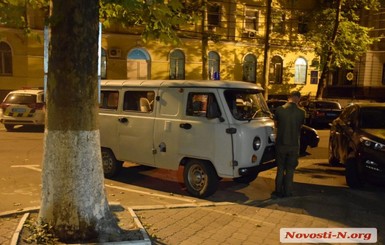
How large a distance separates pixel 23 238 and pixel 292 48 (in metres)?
29.9

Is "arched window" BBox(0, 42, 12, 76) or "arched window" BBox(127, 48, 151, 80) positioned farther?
"arched window" BBox(127, 48, 151, 80)

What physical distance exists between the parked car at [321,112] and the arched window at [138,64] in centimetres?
1174

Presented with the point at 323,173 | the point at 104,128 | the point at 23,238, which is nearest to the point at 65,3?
the point at 23,238

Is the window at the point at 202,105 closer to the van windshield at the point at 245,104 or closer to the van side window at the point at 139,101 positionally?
the van windshield at the point at 245,104

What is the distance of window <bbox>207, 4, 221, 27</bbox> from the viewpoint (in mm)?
28938

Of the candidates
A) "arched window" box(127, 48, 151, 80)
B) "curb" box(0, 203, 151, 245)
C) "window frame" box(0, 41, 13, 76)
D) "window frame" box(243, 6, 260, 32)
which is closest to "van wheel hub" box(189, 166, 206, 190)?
"curb" box(0, 203, 151, 245)

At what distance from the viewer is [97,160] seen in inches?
180

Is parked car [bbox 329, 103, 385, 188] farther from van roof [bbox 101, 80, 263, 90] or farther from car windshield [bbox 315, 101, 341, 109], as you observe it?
car windshield [bbox 315, 101, 341, 109]

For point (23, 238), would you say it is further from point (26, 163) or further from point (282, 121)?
point (26, 163)

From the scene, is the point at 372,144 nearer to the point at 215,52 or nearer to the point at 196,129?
the point at 196,129

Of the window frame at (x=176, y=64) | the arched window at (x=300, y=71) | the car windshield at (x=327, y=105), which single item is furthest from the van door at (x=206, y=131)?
the arched window at (x=300, y=71)

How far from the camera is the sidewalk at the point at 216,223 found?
483cm

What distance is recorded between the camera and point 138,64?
27.5 meters

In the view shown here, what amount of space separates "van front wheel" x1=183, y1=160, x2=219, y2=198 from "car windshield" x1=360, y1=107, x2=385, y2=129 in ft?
11.2
